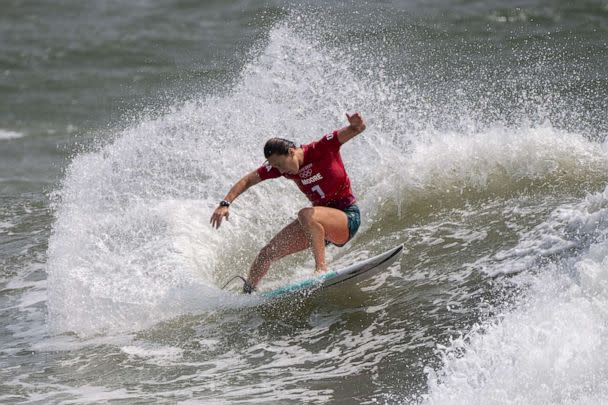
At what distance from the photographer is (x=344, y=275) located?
26.3 ft

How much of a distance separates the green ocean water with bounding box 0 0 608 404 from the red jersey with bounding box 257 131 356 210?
89cm

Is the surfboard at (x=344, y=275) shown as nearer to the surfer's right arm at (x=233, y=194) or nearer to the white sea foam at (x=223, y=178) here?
the white sea foam at (x=223, y=178)

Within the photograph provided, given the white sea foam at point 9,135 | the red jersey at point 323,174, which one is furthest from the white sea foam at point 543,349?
the white sea foam at point 9,135

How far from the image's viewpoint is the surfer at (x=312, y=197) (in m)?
8.03

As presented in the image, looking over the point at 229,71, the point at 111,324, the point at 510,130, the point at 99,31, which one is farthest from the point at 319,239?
the point at 99,31

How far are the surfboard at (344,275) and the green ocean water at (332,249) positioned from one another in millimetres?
279

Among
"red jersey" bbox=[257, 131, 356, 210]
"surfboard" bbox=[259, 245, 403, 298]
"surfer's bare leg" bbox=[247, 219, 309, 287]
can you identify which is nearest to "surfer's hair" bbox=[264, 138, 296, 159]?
"red jersey" bbox=[257, 131, 356, 210]

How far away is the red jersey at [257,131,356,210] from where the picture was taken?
8195 mm

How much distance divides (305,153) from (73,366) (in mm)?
2825

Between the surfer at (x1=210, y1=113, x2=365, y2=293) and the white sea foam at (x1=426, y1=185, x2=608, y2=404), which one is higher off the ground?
the surfer at (x1=210, y1=113, x2=365, y2=293)

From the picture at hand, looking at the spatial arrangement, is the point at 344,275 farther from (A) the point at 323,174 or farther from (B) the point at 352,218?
Answer: (A) the point at 323,174

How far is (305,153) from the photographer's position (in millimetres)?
8211

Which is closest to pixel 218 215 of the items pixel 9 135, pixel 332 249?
pixel 332 249

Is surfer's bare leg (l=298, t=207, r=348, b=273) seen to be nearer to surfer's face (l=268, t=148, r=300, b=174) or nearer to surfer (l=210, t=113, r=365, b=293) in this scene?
surfer (l=210, t=113, r=365, b=293)
